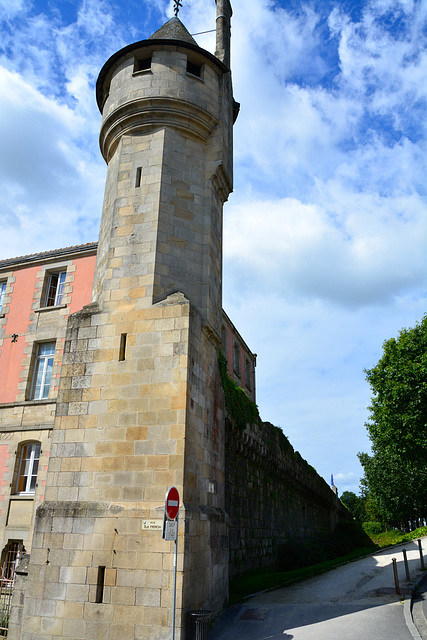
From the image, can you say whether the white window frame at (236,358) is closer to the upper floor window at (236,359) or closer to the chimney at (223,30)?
the upper floor window at (236,359)

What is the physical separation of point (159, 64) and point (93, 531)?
34.4 ft

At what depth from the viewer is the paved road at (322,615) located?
778 cm

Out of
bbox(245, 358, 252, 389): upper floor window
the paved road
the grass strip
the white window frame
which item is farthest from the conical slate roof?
bbox(245, 358, 252, 389): upper floor window

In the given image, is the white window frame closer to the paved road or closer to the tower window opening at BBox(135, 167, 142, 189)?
the paved road

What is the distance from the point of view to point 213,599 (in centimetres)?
888

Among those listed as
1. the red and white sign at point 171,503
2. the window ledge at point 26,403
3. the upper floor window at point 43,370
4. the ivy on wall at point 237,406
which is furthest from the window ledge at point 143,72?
the red and white sign at point 171,503

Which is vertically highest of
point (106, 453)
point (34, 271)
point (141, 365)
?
point (34, 271)

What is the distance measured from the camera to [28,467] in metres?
14.6

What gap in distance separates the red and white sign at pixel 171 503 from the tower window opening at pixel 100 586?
7.34ft

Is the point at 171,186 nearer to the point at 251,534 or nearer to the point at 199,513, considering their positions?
the point at 199,513

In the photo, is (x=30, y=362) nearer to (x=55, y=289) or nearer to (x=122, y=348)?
(x=55, y=289)

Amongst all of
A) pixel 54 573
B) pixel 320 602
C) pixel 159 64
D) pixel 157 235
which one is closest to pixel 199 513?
pixel 54 573

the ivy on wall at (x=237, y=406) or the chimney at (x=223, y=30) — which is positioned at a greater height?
the chimney at (x=223, y=30)

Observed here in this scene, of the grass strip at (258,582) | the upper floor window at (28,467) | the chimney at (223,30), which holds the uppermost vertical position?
the chimney at (223,30)
